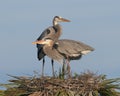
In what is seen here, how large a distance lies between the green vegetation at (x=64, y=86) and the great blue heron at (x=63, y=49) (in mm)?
3617

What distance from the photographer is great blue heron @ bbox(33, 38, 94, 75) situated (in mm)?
17656

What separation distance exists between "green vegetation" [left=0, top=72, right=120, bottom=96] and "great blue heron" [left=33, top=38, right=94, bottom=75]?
142 inches

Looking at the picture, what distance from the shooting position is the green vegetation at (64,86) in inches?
526

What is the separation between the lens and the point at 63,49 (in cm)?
1784

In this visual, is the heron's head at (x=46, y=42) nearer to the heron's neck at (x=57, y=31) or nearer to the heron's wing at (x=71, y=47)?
the heron's wing at (x=71, y=47)

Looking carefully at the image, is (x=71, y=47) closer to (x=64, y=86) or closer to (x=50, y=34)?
(x=50, y=34)

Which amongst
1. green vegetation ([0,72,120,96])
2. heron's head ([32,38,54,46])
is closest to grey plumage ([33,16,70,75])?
heron's head ([32,38,54,46])

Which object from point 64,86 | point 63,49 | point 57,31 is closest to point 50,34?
point 57,31

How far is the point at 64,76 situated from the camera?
1405 cm

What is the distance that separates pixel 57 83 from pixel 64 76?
29.2 inches

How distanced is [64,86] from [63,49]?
4.60m

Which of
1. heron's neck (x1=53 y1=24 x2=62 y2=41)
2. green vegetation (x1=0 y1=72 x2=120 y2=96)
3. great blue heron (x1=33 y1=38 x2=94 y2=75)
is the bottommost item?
green vegetation (x1=0 y1=72 x2=120 y2=96)

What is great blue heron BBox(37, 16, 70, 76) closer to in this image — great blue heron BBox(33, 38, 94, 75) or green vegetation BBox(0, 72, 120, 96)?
great blue heron BBox(33, 38, 94, 75)

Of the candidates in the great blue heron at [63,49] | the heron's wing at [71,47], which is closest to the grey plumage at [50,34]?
the great blue heron at [63,49]
